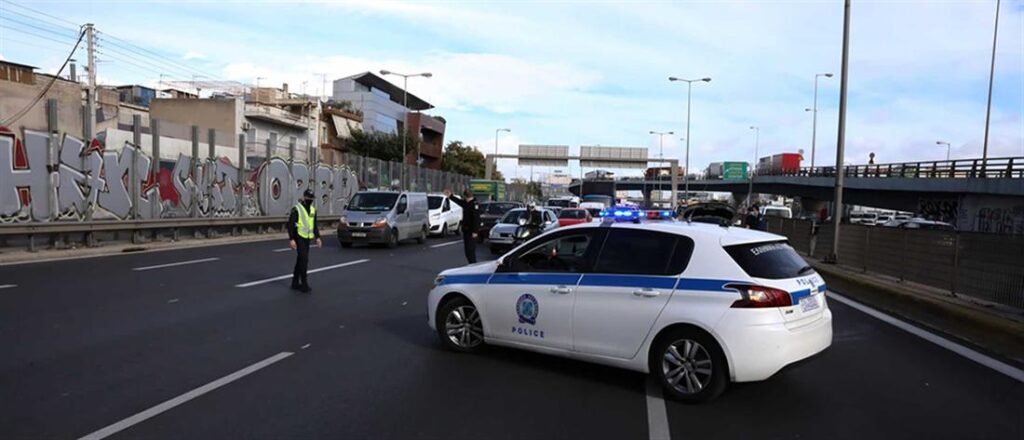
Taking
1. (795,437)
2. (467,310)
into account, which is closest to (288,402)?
(467,310)

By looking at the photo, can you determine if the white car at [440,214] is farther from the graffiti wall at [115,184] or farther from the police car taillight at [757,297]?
the police car taillight at [757,297]

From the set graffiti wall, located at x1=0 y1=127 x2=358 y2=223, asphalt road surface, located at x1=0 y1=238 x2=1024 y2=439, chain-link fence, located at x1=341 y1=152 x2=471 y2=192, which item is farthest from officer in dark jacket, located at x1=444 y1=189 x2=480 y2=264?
chain-link fence, located at x1=341 y1=152 x2=471 y2=192

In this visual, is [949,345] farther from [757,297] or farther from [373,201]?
[373,201]

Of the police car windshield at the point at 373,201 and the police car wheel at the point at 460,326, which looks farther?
the police car windshield at the point at 373,201

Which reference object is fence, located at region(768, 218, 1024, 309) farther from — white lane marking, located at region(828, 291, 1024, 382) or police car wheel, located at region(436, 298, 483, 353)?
police car wheel, located at region(436, 298, 483, 353)

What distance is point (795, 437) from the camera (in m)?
4.85

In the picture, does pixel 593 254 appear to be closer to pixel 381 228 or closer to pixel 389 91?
pixel 381 228

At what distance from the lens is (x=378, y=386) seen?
231 inches

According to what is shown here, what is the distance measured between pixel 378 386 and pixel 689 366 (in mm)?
2602

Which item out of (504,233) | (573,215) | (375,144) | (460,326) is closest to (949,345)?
(460,326)

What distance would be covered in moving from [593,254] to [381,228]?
624 inches

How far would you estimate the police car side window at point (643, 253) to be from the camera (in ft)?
19.2

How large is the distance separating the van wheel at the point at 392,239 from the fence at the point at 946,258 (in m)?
13.1

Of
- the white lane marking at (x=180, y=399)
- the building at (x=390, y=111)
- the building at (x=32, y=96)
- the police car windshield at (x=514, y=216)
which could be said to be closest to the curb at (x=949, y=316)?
the white lane marking at (x=180, y=399)
